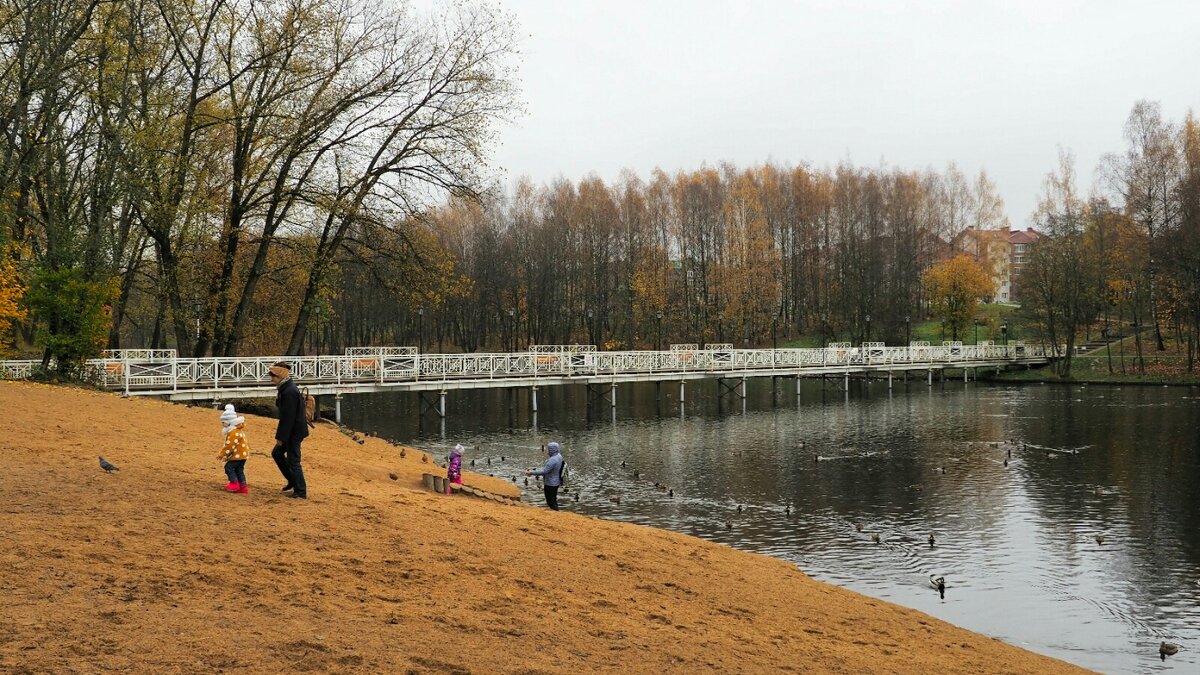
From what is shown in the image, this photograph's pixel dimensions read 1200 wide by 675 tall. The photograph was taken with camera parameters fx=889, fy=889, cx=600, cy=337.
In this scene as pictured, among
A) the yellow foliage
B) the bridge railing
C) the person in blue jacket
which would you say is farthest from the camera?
the bridge railing

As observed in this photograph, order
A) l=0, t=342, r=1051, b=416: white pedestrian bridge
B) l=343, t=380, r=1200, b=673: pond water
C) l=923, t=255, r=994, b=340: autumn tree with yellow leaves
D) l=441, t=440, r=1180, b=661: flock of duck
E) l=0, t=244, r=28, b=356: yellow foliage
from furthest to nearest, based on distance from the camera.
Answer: l=923, t=255, r=994, b=340: autumn tree with yellow leaves
l=0, t=342, r=1051, b=416: white pedestrian bridge
l=0, t=244, r=28, b=356: yellow foliage
l=343, t=380, r=1200, b=673: pond water
l=441, t=440, r=1180, b=661: flock of duck

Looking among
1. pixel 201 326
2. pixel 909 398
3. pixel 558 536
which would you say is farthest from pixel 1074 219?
pixel 558 536

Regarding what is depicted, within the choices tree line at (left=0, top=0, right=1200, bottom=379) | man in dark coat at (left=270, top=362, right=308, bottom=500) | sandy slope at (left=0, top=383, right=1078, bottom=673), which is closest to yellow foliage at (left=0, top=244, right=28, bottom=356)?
tree line at (left=0, top=0, right=1200, bottom=379)

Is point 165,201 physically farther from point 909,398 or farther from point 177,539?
point 909,398

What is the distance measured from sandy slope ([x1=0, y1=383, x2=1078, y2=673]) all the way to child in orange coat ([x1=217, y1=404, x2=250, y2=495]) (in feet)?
0.92

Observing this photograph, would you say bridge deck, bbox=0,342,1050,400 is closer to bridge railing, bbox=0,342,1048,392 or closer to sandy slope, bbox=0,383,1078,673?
bridge railing, bbox=0,342,1048,392

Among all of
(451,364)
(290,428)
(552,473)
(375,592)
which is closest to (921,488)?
(552,473)

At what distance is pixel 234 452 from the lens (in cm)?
1116

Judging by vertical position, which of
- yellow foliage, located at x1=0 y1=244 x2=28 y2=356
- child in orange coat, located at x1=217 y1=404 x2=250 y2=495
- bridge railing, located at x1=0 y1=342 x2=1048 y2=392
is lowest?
child in orange coat, located at x1=217 y1=404 x2=250 y2=495

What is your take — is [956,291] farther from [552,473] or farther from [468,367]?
[552,473]

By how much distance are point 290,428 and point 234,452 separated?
0.80 meters

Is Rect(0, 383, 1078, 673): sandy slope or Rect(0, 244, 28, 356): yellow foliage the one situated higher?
Rect(0, 244, 28, 356): yellow foliage

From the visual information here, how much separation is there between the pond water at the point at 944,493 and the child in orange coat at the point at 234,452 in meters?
8.31

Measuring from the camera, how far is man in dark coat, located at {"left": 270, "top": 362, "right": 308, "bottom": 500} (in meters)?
11.1
